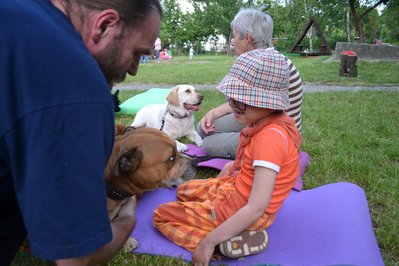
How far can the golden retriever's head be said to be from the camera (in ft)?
21.9

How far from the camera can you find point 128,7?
1691 millimetres

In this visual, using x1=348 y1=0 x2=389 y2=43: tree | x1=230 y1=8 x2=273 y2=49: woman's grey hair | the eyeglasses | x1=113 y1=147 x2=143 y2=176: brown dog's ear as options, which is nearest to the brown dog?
x1=113 y1=147 x2=143 y2=176: brown dog's ear

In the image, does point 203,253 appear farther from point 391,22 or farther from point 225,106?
point 391,22

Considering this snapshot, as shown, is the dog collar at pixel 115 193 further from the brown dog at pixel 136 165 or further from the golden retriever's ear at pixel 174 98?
the golden retriever's ear at pixel 174 98

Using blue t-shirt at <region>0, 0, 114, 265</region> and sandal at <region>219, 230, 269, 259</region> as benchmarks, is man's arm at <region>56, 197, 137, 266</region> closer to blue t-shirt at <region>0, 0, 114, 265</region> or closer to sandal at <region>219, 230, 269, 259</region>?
blue t-shirt at <region>0, 0, 114, 265</region>

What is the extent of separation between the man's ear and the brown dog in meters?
1.16

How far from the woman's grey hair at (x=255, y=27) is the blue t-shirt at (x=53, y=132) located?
3.40 meters

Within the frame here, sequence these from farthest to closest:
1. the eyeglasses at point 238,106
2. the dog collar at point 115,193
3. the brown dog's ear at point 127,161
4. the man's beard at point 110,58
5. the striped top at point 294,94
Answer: the striped top at point 294,94, the eyeglasses at point 238,106, the dog collar at point 115,193, the brown dog's ear at point 127,161, the man's beard at point 110,58

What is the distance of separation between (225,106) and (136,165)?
279cm

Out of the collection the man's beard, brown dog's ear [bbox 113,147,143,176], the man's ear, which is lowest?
brown dog's ear [bbox 113,147,143,176]

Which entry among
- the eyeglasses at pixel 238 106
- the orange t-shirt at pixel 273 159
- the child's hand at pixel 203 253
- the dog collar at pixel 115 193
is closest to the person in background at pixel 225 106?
the eyeglasses at pixel 238 106

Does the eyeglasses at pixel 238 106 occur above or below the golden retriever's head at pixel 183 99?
above

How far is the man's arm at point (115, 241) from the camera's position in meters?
1.40

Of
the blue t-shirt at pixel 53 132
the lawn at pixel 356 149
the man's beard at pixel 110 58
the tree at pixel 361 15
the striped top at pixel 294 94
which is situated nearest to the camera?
the blue t-shirt at pixel 53 132
